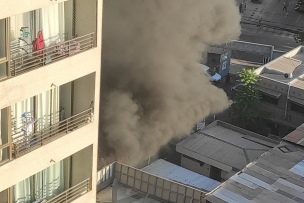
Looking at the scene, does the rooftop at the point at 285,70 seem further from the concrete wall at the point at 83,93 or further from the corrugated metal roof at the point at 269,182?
the concrete wall at the point at 83,93

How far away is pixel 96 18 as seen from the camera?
5.30 metres

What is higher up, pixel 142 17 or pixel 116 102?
pixel 142 17

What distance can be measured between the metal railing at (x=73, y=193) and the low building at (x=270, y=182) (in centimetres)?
710

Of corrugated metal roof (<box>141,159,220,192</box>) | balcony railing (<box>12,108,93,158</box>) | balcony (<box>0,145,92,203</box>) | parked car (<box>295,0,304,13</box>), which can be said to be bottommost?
corrugated metal roof (<box>141,159,220,192</box>)

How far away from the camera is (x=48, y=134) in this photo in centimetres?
527

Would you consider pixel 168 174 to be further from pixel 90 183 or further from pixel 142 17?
pixel 90 183

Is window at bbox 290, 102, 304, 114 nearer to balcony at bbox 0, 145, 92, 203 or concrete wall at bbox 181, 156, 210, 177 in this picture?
concrete wall at bbox 181, 156, 210, 177

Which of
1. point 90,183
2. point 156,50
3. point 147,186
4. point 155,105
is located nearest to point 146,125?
point 155,105

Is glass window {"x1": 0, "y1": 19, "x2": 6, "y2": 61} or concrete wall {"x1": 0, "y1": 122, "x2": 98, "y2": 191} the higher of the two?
glass window {"x1": 0, "y1": 19, "x2": 6, "y2": 61}

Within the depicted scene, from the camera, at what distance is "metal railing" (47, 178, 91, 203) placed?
18.2 feet

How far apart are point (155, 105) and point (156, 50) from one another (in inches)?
71.4

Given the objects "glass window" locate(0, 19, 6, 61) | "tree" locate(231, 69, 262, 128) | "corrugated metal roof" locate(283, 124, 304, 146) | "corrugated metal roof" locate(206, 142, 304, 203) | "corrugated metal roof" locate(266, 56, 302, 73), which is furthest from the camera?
"corrugated metal roof" locate(266, 56, 302, 73)

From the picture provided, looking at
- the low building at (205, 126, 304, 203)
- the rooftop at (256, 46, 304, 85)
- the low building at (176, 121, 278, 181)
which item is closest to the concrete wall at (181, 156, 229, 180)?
the low building at (176, 121, 278, 181)

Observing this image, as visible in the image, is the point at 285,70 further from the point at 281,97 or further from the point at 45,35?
the point at 45,35
